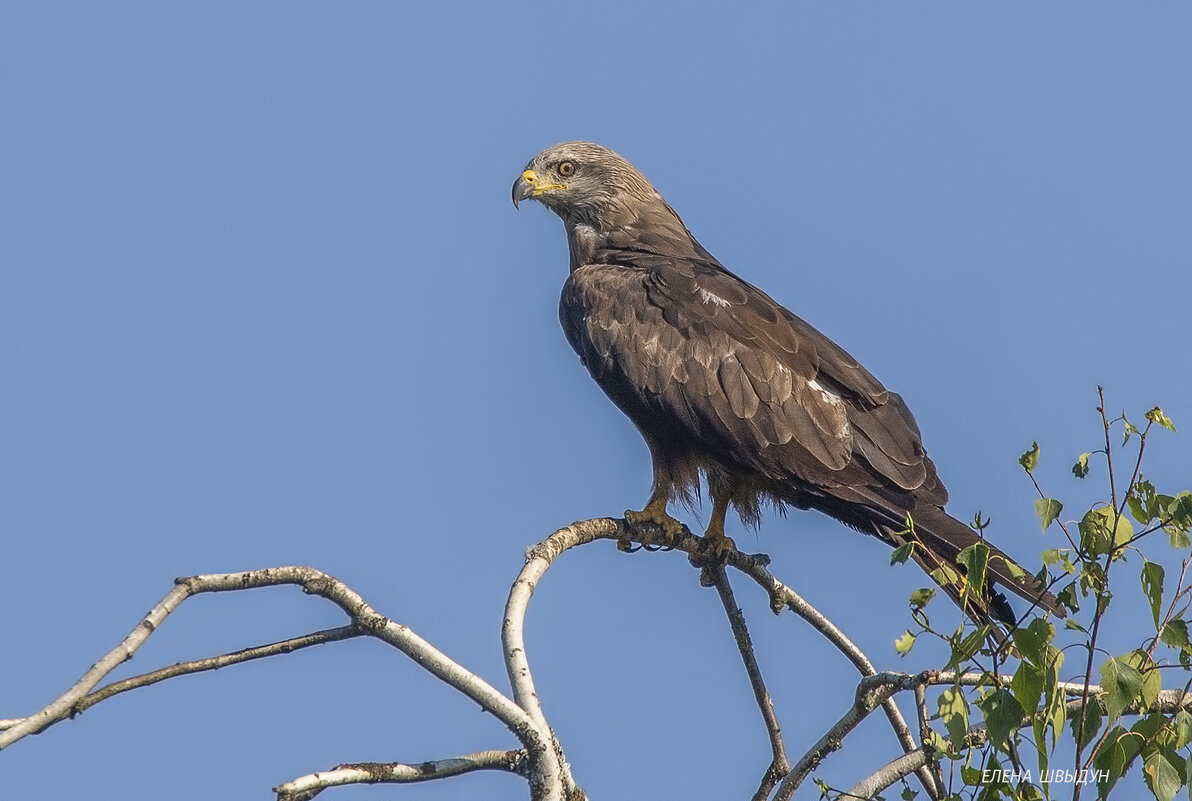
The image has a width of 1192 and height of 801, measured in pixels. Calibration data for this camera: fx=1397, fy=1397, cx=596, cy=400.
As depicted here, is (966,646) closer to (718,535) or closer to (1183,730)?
(1183,730)

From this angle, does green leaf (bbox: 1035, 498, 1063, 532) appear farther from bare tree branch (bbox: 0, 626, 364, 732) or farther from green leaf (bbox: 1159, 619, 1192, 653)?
bare tree branch (bbox: 0, 626, 364, 732)

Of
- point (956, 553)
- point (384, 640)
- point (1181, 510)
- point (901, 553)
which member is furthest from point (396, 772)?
point (956, 553)

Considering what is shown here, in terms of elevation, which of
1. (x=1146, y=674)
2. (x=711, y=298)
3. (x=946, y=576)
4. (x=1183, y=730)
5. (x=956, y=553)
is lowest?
(x=1183, y=730)

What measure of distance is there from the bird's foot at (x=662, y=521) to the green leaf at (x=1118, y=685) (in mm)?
3697

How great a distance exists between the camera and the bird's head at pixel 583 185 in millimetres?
9188

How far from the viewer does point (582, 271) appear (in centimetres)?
820

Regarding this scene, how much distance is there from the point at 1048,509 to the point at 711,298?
3974 mm

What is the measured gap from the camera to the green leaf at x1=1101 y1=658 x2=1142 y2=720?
344cm

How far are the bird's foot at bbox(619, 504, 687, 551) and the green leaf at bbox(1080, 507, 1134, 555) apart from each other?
11.8 ft

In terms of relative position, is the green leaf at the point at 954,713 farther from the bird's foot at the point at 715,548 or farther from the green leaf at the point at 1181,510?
the bird's foot at the point at 715,548

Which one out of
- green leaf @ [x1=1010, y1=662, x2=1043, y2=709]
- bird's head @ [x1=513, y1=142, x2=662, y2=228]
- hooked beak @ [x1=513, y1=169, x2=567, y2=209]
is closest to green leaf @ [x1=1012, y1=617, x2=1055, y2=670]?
green leaf @ [x1=1010, y1=662, x2=1043, y2=709]

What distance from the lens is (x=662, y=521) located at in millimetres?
7152

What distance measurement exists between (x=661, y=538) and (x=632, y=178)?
122 inches

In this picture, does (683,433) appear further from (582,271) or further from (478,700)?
(478,700)
